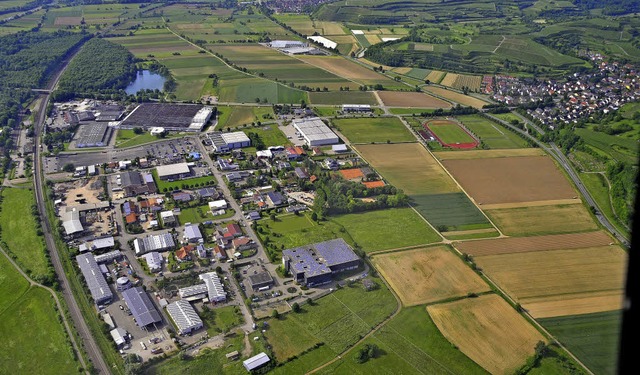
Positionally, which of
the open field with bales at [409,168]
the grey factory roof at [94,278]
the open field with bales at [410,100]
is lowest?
the grey factory roof at [94,278]

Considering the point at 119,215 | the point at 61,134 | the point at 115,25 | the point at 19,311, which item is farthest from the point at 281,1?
the point at 19,311

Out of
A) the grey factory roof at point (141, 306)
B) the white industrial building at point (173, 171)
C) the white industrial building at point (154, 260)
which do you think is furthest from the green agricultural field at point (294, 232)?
the white industrial building at point (173, 171)

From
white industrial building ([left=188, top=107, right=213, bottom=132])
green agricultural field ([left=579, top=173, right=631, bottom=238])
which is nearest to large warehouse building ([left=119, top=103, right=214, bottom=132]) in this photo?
white industrial building ([left=188, top=107, right=213, bottom=132])

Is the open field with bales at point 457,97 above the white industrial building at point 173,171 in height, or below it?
above

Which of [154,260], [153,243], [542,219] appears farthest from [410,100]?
[154,260]

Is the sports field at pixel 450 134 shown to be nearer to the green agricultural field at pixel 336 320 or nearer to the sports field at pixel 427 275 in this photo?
the sports field at pixel 427 275

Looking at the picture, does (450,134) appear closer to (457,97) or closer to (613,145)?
(457,97)

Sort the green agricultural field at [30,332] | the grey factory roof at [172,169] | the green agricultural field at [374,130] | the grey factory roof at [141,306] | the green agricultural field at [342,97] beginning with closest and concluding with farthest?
the green agricultural field at [30,332], the grey factory roof at [141,306], the grey factory roof at [172,169], the green agricultural field at [374,130], the green agricultural field at [342,97]
